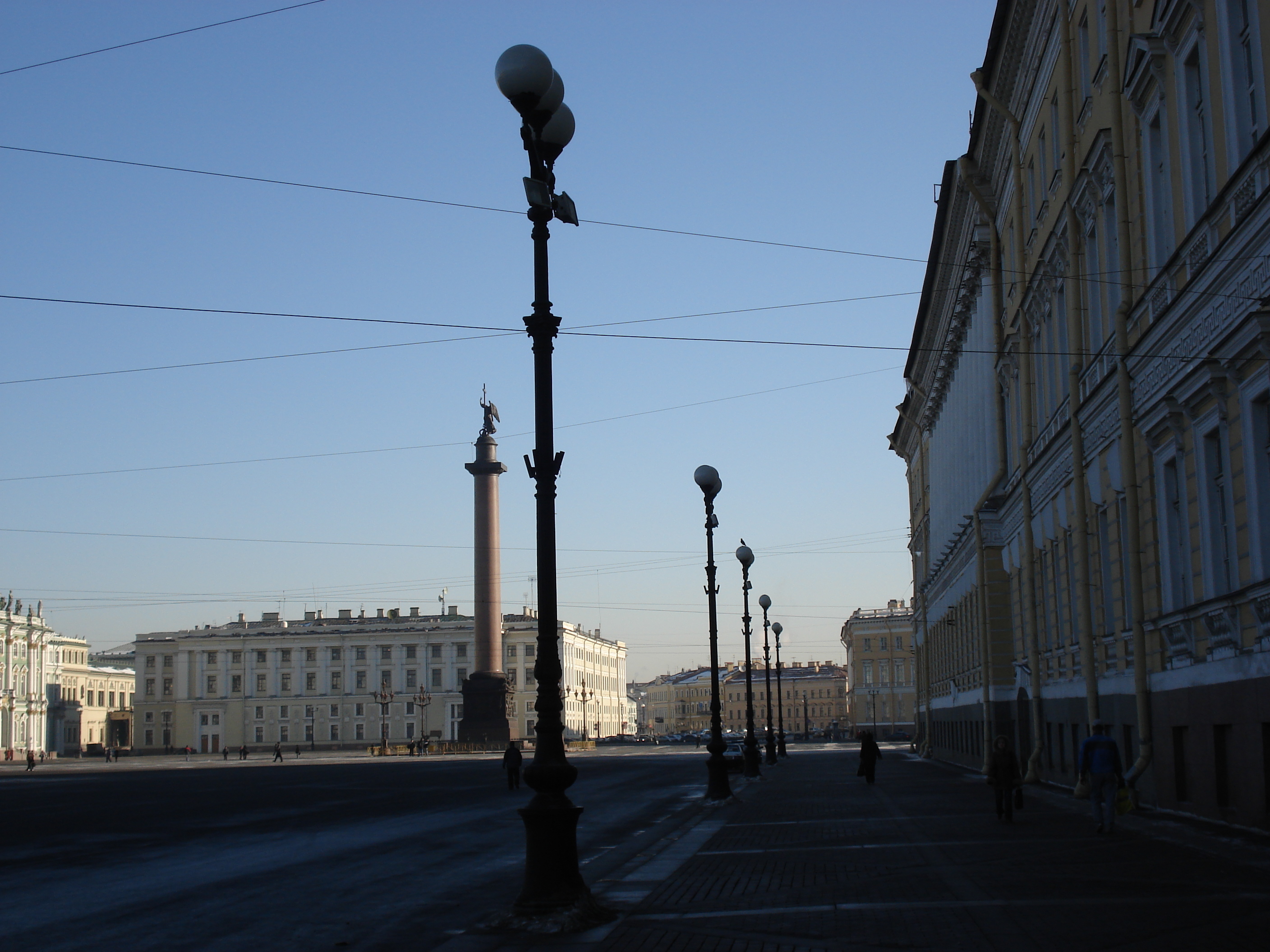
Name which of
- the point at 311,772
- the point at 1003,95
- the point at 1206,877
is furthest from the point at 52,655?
the point at 1206,877

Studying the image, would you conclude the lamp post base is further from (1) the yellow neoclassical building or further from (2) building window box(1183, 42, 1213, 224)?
(2) building window box(1183, 42, 1213, 224)

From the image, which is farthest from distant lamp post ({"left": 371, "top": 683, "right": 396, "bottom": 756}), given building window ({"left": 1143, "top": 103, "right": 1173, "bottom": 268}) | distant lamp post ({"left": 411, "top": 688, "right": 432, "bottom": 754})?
building window ({"left": 1143, "top": 103, "right": 1173, "bottom": 268})

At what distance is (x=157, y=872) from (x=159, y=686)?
161021 millimetres

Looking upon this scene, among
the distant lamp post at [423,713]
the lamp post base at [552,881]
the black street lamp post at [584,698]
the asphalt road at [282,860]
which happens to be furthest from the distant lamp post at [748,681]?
the black street lamp post at [584,698]

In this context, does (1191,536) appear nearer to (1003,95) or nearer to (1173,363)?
(1173,363)

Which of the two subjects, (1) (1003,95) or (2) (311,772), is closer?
(1) (1003,95)

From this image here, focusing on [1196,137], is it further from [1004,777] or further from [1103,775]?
[1004,777]

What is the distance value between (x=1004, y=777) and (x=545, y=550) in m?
10.7

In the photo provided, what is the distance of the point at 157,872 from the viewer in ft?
57.9

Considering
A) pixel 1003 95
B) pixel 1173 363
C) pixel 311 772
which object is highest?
pixel 1003 95

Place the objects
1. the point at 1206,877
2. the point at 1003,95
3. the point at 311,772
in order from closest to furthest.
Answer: the point at 1206,877
the point at 1003,95
the point at 311,772

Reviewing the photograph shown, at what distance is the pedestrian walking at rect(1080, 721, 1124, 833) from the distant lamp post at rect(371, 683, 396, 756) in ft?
326

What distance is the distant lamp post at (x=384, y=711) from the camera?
384ft

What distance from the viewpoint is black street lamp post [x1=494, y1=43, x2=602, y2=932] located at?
37.3 feet
